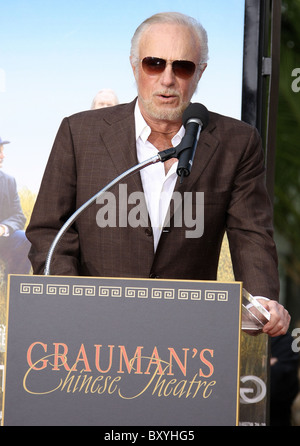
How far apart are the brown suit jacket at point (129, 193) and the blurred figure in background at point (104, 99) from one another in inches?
15.2

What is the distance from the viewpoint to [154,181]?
94.4 inches

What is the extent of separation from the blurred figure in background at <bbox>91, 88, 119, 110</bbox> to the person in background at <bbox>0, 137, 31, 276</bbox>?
519 mm

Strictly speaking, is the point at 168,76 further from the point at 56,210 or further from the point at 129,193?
the point at 56,210

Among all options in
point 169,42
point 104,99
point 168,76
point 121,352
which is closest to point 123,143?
point 168,76

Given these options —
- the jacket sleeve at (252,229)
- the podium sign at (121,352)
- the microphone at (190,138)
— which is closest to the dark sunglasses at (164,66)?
the jacket sleeve at (252,229)

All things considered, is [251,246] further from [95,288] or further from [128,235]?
[95,288]

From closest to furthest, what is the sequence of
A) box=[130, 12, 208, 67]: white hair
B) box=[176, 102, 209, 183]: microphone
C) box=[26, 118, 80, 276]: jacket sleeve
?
box=[176, 102, 209, 183]: microphone → box=[26, 118, 80, 276]: jacket sleeve → box=[130, 12, 208, 67]: white hair

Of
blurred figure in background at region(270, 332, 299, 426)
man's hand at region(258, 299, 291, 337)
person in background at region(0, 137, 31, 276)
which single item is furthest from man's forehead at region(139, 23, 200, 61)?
blurred figure in background at region(270, 332, 299, 426)

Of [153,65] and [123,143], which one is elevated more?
[153,65]

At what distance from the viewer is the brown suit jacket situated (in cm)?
227

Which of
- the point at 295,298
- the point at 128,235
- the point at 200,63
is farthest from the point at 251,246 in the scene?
the point at 295,298

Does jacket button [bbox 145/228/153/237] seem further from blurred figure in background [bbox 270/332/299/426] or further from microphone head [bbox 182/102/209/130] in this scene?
blurred figure in background [bbox 270/332/299/426]

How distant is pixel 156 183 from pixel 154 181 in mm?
10

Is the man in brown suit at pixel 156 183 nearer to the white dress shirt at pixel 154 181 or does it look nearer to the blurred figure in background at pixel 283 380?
the white dress shirt at pixel 154 181
